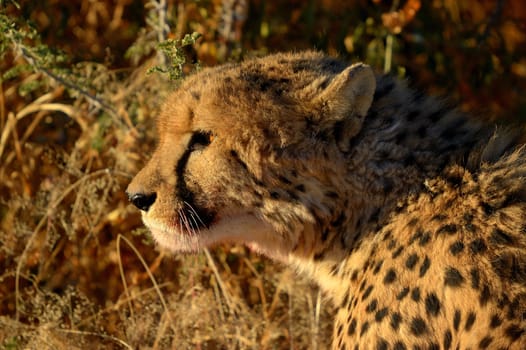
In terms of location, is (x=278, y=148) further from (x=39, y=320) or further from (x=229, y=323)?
(x=39, y=320)

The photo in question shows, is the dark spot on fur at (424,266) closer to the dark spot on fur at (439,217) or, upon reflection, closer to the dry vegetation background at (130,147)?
the dark spot on fur at (439,217)

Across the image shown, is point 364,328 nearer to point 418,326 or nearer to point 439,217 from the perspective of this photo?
point 418,326

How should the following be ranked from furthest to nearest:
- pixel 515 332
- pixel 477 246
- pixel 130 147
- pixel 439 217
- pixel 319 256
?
pixel 130 147 < pixel 319 256 < pixel 439 217 < pixel 477 246 < pixel 515 332

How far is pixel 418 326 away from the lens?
2162 mm

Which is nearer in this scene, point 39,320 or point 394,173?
point 394,173

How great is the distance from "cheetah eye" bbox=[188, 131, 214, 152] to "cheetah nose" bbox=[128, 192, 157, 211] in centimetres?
17

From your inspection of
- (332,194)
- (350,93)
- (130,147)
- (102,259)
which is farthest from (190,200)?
(102,259)

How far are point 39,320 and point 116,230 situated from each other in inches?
30.3

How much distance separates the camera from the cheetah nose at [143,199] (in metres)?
2.44

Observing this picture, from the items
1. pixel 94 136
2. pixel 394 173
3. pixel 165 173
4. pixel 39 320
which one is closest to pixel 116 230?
pixel 94 136

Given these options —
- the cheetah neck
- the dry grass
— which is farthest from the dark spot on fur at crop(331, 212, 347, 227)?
the dry grass

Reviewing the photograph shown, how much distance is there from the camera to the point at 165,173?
2453 millimetres

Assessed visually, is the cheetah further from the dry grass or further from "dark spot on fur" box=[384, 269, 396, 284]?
the dry grass

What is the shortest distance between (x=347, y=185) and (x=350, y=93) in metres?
0.25
